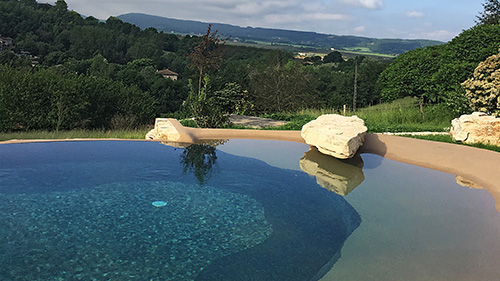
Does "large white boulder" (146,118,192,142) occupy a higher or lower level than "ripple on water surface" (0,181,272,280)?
higher

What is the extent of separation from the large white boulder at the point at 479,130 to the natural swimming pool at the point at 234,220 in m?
2.14

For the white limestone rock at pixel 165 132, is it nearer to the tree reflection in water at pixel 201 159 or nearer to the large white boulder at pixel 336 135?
the tree reflection in water at pixel 201 159

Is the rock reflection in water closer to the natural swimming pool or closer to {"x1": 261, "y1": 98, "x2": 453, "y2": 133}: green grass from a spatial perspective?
the natural swimming pool

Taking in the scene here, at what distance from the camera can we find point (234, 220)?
20.4 feet

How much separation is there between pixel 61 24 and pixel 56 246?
100 m

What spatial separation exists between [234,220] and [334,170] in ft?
12.2

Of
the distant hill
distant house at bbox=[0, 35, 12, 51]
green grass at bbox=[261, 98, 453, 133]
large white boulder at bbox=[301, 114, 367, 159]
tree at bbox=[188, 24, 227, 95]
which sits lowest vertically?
green grass at bbox=[261, 98, 453, 133]

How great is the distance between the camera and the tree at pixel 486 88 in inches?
444

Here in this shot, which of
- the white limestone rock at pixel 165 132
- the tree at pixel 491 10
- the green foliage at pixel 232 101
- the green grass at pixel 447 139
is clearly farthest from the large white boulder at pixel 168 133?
the tree at pixel 491 10

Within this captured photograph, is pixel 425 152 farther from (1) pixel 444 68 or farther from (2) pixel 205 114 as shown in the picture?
(2) pixel 205 114

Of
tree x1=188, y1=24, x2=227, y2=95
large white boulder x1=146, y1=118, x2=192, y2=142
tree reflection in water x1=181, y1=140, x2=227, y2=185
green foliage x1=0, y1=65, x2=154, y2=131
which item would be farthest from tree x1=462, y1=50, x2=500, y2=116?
green foliage x1=0, y1=65, x2=154, y2=131

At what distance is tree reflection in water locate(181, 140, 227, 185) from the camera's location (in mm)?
8598

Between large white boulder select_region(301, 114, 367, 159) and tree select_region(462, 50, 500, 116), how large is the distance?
4.20 metres

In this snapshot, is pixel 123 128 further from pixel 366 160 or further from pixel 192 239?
pixel 192 239
